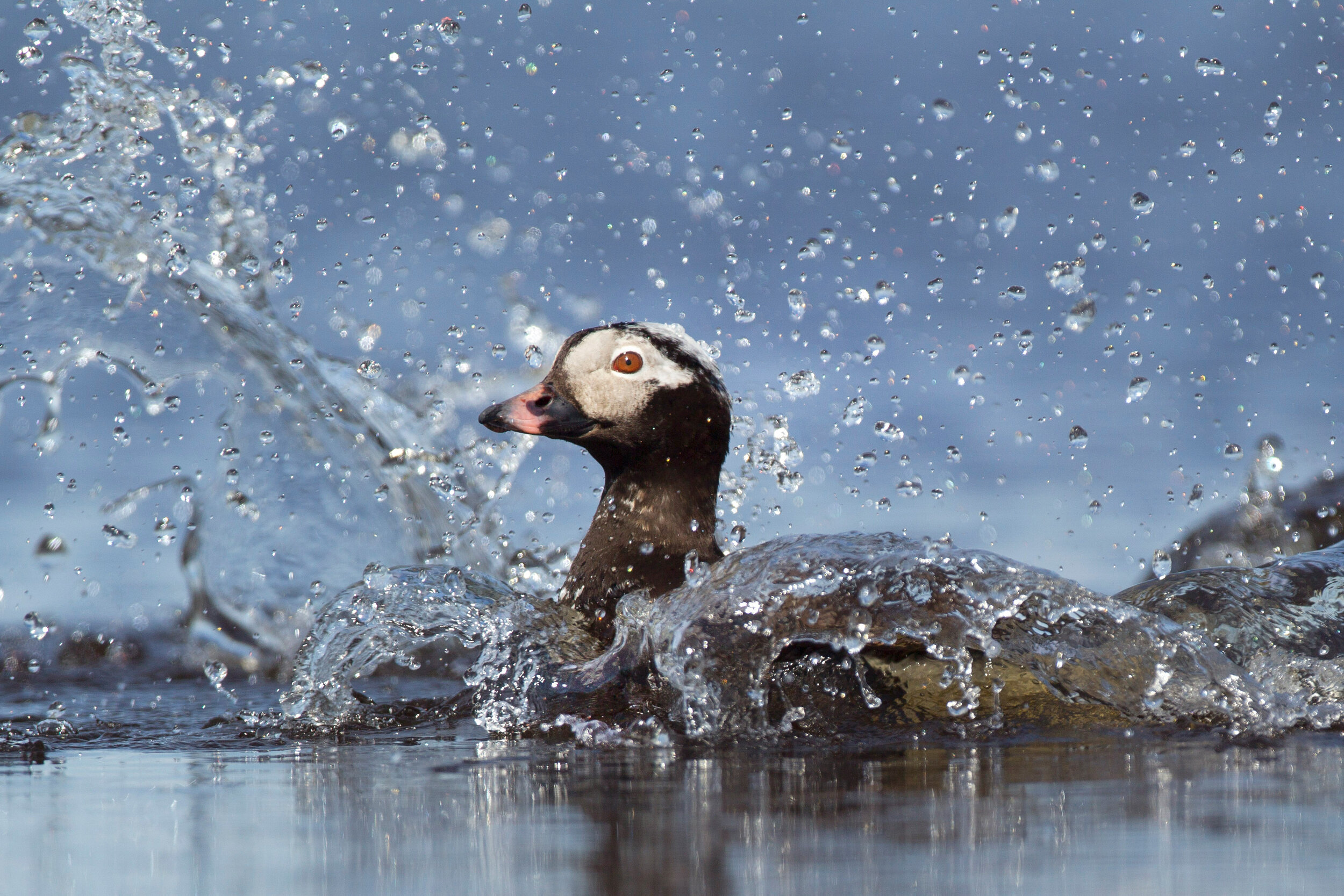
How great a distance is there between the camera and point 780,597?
3121 millimetres

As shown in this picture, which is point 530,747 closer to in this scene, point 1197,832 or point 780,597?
point 780,597

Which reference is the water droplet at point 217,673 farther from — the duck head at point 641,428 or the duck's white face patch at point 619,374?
the duck's white face patch at point 619,374

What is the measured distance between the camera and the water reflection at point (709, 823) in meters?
1.12

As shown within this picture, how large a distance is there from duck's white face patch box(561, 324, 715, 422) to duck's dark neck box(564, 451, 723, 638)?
215mm

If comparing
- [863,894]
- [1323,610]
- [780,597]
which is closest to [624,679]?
[780,597]

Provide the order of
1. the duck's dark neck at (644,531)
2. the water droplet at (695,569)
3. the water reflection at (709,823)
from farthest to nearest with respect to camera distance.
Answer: the duck's dark neck at (644,531) < the water droplet at (695,569) < the water reflection at (709,823)

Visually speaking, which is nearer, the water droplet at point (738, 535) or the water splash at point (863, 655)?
the water splash at point (863, 655)

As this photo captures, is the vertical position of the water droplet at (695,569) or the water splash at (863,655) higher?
the water droplet at (695,569)

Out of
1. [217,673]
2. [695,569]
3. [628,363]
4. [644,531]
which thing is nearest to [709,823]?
[695,569]

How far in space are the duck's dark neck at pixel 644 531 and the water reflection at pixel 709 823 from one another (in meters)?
1.70

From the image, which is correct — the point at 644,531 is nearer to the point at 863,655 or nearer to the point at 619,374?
the point at 619,374

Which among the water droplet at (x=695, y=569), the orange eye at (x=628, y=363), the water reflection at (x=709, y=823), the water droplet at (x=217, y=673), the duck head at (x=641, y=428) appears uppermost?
the orange eye at (x=628, y=363)

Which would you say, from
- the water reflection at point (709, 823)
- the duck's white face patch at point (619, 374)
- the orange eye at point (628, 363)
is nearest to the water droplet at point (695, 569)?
the duck's white face patch at point (619, 374)

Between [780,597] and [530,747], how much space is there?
0.88 m
